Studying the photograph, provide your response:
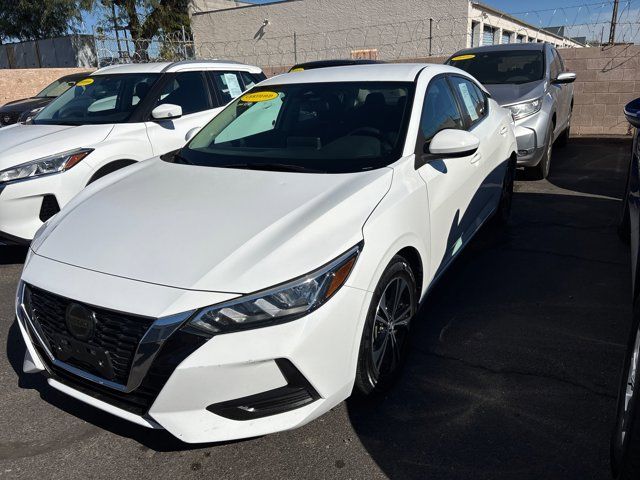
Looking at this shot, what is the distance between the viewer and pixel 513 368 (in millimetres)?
3139

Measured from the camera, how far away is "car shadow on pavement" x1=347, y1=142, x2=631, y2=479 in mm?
2469

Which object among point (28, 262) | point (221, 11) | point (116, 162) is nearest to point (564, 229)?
point (116, 162)

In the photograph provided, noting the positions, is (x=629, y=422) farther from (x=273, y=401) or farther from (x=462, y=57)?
(x=462, y=57)

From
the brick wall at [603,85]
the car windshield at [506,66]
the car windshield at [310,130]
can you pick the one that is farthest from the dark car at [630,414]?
the brick wall at [603,85]

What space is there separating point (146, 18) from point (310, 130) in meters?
23.9

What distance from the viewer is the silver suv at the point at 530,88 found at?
22.0 ft

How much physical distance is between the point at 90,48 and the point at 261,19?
8.44m

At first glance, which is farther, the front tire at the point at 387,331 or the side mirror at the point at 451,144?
the side mirror at the point at 451,144

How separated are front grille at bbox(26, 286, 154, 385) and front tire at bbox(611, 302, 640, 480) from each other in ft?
5.70

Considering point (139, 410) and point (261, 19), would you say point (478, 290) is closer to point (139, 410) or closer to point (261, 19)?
point (139, 410)

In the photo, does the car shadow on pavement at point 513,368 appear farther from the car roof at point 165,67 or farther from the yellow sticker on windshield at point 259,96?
the car roof at point 165,67

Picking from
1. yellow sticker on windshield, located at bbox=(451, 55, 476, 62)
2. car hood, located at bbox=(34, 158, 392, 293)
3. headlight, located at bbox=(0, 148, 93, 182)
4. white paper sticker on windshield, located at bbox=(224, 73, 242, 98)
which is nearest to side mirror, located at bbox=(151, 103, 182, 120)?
headlight, located at bbox=(0, 148, 93, 182)

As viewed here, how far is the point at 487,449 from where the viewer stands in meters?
2.50

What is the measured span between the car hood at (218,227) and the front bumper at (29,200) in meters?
1.60
